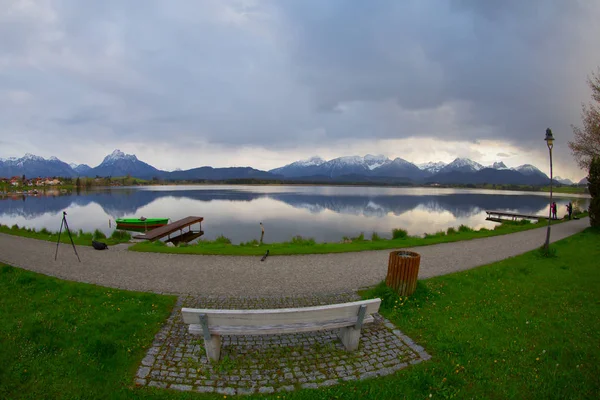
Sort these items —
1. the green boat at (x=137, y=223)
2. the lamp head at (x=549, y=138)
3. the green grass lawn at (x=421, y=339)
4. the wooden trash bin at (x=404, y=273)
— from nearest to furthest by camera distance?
the green grass lawn at (x=421, y=339) < the wooden trash bin at (x=404, y=273) < the lamp head at (x=549, y=138) < the green boat at (x=137, y=223)

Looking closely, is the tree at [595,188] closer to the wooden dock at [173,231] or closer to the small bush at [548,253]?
the small bush at [548,253]

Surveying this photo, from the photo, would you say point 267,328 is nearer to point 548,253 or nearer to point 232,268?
point 232,268

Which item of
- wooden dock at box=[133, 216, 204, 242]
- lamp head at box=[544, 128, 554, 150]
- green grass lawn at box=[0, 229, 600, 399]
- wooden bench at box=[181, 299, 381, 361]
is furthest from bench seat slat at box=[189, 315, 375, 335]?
wooden dock at box=[133, 216, 204, 242]

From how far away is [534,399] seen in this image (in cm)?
332

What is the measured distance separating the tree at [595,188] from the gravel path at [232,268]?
826 centimetres

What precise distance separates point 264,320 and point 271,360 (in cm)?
80

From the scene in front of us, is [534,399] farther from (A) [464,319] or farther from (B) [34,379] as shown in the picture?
(B) [34,379]

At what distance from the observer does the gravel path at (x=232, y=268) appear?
7.39 metres

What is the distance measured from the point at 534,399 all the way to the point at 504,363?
2.22ft

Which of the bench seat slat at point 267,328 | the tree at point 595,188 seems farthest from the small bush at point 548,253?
the bench seat slat at point 267,328

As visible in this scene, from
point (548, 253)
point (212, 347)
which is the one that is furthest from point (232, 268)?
point (548, 253)

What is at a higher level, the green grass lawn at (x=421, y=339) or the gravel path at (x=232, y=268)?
the green grass lawn at (x=421, y=339)

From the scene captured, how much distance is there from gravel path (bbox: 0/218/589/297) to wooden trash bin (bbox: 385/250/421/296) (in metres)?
1.41

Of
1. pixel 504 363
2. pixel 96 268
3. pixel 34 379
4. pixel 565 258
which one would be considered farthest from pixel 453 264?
pixel 96 268
